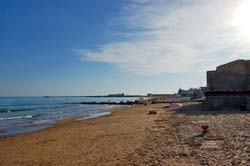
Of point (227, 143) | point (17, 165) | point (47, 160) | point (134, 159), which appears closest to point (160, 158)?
point (134, 159)

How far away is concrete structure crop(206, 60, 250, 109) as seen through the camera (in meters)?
28.3

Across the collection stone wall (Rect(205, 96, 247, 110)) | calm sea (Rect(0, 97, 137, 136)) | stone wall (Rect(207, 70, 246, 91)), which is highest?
stone wall (Rect(207, 70, 246, 91))

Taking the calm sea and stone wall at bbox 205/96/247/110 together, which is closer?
the calm sea

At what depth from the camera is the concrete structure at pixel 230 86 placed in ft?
92.8

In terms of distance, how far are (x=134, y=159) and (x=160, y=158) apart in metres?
0.90

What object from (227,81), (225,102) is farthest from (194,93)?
(225,102)

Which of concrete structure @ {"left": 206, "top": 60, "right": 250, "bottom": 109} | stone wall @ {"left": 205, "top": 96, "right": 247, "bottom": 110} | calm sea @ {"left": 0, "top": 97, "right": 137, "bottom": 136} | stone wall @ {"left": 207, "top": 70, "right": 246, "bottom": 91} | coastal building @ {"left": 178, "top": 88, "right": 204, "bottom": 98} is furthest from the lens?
coastal building @ {"left": 178, "top": 88, "right": 204, "bottom": 98}

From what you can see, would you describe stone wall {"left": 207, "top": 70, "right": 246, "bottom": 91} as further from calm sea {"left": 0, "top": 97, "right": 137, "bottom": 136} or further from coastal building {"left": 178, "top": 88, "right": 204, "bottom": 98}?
coastal building {"left": 178, "top": 88, "right": 204, "bottom": 98}

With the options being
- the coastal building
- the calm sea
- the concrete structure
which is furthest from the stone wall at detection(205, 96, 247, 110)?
the coastal building

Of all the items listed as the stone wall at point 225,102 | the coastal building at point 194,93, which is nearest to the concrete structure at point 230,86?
the stone wall at point 225,102

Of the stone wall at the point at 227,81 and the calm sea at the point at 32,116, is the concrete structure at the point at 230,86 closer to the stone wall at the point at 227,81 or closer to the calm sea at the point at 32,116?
the stone wall at the point at 227,81

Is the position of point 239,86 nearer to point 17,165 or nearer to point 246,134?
point 246,134

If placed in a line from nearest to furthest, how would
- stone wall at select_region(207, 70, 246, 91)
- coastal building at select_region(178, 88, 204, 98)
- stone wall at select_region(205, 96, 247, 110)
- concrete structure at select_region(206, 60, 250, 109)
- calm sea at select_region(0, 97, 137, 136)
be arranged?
1. calm sea at select_region(0, 97, 137, 136)
2. concrete structure at select_region(206, 60, 250, 109)
3. stone wall at select_region(205, 96, 247, 110)
4. stone wall at select_region(207, 70, 246, 91)
5. coastal building at select_region(178, 88, 204, 98)

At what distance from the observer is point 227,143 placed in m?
10.1
